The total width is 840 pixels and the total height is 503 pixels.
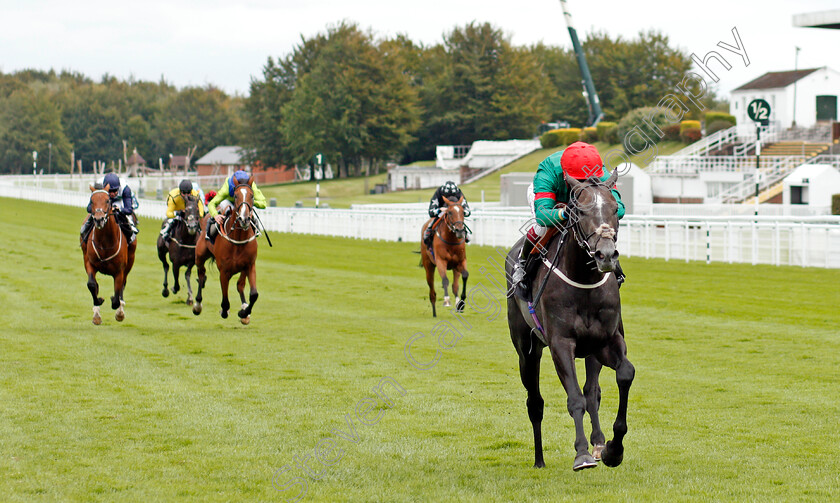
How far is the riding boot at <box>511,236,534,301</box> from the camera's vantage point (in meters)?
6.79

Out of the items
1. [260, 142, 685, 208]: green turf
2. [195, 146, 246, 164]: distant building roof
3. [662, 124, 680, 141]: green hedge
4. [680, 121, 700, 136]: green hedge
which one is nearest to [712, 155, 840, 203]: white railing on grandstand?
[680, 121, 700, 136]: green hedge

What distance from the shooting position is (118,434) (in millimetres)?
7676

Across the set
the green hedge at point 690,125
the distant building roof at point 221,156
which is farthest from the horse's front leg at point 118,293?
the distant building roof at point 221,156

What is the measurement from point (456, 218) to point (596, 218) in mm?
9738

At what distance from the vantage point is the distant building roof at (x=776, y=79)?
55438 mm

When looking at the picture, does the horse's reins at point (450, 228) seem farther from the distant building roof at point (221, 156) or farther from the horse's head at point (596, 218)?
the distant building roof at point (221, 156)

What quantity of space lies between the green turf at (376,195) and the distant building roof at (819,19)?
31756mm

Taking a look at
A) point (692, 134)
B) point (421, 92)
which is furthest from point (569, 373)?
point (421, 92)

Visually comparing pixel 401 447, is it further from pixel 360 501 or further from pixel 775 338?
pixel 775 338

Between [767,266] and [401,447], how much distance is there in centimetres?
1652

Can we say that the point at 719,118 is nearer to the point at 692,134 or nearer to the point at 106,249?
the point at 692,134

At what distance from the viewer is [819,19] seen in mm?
27250

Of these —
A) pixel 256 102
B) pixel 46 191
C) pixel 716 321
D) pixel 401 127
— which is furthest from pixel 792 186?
pixel 256 102

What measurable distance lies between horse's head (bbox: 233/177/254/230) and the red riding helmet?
749 centimetres
